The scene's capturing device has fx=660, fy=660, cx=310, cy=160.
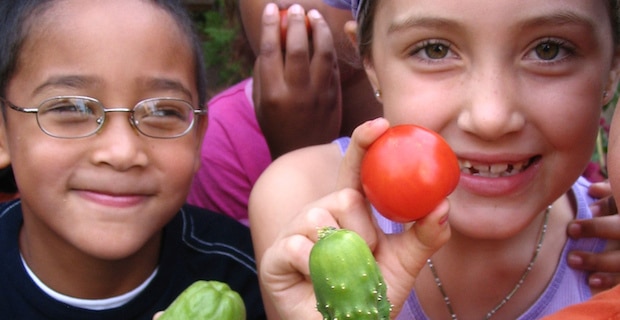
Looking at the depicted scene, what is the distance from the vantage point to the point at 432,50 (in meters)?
1.76

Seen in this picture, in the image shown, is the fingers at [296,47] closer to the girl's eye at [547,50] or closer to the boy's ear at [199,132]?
the boy's ear at [199,132]

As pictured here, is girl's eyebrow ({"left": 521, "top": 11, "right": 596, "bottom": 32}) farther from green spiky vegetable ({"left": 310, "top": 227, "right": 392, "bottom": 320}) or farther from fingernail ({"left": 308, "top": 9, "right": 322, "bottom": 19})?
fingernail ({"left": 308, "top": 9, "right": 322, "bottom": 19})

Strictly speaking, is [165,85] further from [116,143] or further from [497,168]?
[497,168]

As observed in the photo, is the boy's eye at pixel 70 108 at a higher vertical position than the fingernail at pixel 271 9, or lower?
lower

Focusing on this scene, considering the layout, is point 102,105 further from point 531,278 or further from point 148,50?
point 531,278

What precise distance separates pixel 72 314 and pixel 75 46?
0.92 m

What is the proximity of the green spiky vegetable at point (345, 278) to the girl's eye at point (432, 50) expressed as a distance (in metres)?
0.76

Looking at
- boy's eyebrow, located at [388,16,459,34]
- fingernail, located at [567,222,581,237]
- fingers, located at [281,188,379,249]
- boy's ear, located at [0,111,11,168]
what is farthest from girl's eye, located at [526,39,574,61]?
boy's ear, located at [0,111,11,168]

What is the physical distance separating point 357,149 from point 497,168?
408 millimetres

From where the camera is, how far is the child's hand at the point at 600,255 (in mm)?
2049

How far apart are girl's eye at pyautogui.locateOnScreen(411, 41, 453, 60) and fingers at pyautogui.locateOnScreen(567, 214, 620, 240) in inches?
31.9

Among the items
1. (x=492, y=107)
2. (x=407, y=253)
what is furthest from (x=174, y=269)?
(x=492, y=107)

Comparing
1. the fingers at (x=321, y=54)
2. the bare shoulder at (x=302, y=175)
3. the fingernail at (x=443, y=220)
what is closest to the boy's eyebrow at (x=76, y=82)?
the bare shoulder at (x=302, y=175)

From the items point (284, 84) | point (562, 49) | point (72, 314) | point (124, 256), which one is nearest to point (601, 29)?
point (562, 49)
